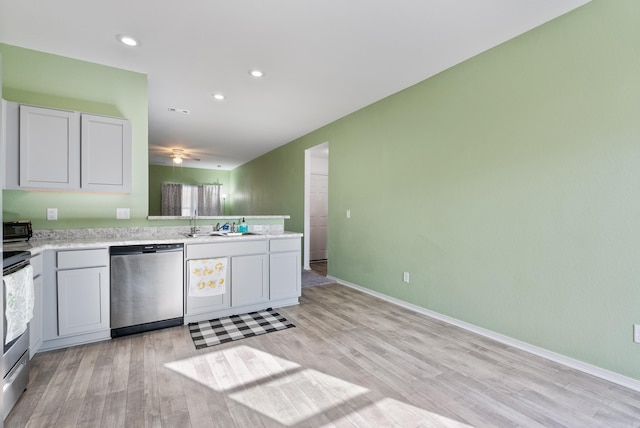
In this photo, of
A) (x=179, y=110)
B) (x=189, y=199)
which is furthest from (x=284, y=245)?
(x=189, y=199)

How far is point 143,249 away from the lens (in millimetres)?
2773

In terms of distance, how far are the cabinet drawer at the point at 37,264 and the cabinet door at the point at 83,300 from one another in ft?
0.47

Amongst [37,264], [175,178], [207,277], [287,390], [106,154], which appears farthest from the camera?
[175,178]

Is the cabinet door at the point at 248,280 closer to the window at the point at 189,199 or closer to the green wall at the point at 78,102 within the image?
the green wall at the point at 78,102

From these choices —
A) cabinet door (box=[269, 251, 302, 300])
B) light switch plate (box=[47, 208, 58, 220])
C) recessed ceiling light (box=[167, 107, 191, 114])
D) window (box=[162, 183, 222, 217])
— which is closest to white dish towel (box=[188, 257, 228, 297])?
cabinet door (box=[269, 251, 302, 300])

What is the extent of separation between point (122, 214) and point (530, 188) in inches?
155

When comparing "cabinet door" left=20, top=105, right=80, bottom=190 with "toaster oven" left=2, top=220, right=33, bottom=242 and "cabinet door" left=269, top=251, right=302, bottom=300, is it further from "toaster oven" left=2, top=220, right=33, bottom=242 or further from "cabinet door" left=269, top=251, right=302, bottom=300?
"cabinet door" left=269, top=251, right=302, bottom=300

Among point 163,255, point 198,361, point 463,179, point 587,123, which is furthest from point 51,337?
point 587,123

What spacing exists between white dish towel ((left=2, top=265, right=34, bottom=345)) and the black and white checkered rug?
1.17m

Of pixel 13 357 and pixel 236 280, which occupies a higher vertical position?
pixel 236 280

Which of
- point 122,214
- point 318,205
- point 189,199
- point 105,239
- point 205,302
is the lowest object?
point 205,302

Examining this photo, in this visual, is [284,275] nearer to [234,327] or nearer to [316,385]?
[234,327]

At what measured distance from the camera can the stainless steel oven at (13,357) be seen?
5.39 feet

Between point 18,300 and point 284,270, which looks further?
point 284,270
